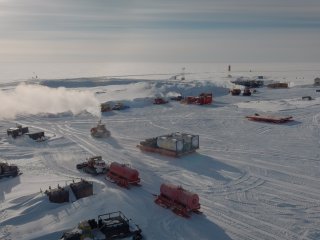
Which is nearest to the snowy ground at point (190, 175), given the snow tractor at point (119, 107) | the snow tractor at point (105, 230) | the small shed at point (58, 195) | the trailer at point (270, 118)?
the small shed at point (58, 195)

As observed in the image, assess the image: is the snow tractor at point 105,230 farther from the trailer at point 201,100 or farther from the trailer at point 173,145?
the trailer at point 201,100

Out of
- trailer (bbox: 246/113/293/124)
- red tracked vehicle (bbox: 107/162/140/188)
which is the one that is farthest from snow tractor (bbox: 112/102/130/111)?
red tracked vehicle (bbox: 107/162/140/188)

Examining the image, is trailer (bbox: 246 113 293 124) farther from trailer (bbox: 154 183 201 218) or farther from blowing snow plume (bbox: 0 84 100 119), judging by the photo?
trailer (bbox: 154 183 201 218)

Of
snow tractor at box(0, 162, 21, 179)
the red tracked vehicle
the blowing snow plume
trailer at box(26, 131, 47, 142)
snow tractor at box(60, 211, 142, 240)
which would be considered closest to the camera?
snow tractor at box(60, 211, 142, 240)

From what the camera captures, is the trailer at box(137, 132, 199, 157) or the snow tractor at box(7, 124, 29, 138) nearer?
the trailer at box(137, 132, 199, 157)

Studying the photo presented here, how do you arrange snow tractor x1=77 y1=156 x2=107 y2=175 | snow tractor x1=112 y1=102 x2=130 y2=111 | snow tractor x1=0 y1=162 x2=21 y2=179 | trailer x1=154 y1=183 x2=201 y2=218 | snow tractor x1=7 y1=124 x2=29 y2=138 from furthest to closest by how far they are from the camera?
1. snow tractor x1=112 y1=102 x2=130 y2=111
2. snow tractor x1=7 y1=124 x2=29 y2=138
3. snow tractor x1=77 y1=156 x2=107 y2=175
4. snow tractor x1=0 y1=162 x2=21 y2=179
5. trailer x1=154 y1=183 x2=201 y2=218

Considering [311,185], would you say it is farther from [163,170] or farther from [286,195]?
[163,170]

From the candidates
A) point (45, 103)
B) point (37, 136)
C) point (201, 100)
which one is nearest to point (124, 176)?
point (37, 136)
